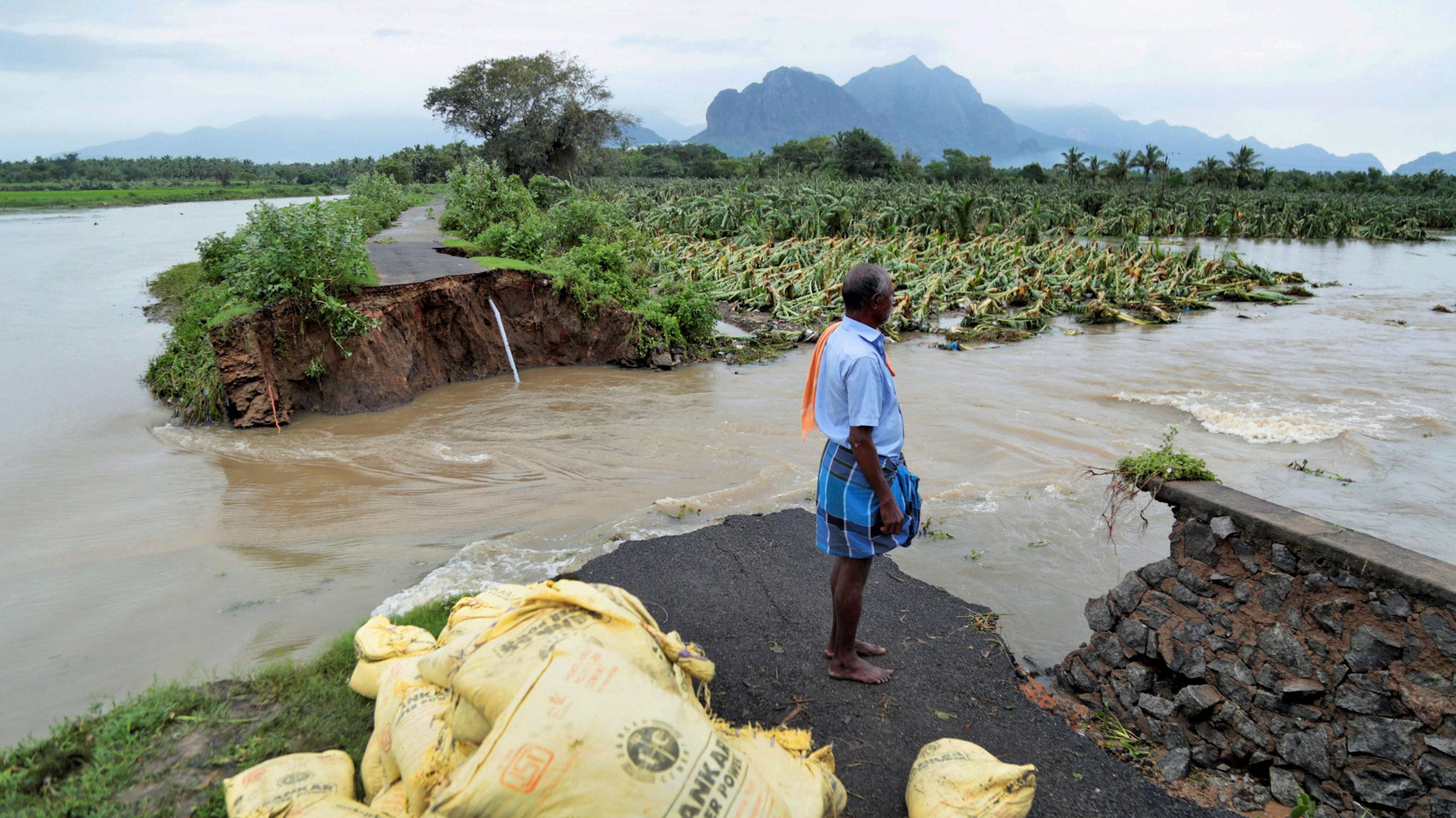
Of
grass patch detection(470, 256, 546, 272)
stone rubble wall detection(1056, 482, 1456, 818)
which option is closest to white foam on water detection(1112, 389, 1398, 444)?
stone rubble wall detection(1056, 482, 1456, 818)

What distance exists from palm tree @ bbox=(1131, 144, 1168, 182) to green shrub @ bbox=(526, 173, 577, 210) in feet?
129

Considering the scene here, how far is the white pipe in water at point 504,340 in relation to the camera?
10477 millimetres

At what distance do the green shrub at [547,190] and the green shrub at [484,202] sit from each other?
616 cm

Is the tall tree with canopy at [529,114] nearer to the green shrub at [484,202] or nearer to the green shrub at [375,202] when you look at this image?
the green shrub at [375,202]

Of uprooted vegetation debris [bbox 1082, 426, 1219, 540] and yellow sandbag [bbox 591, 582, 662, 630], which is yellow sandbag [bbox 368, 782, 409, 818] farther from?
uprooted vegetation debris [bbox 1082, 426, 1219, 540]

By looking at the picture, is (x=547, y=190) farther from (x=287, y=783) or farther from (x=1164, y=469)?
(x=287, y=783)

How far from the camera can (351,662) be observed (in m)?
3.52

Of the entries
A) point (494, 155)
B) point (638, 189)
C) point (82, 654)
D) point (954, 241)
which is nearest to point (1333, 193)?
point (954, 241)

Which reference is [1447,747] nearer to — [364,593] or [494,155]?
[364,593]

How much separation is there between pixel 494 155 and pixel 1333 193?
47636mm

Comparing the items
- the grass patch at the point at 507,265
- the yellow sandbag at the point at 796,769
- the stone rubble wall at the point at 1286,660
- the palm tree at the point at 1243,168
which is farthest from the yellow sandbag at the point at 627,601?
the palm tree at the point at 1243,168

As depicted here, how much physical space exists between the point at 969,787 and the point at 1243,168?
6298 centimetres

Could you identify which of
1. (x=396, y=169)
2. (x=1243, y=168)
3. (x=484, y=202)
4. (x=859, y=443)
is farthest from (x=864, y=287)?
(x=1243, y=168)

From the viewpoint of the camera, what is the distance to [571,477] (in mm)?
7020
